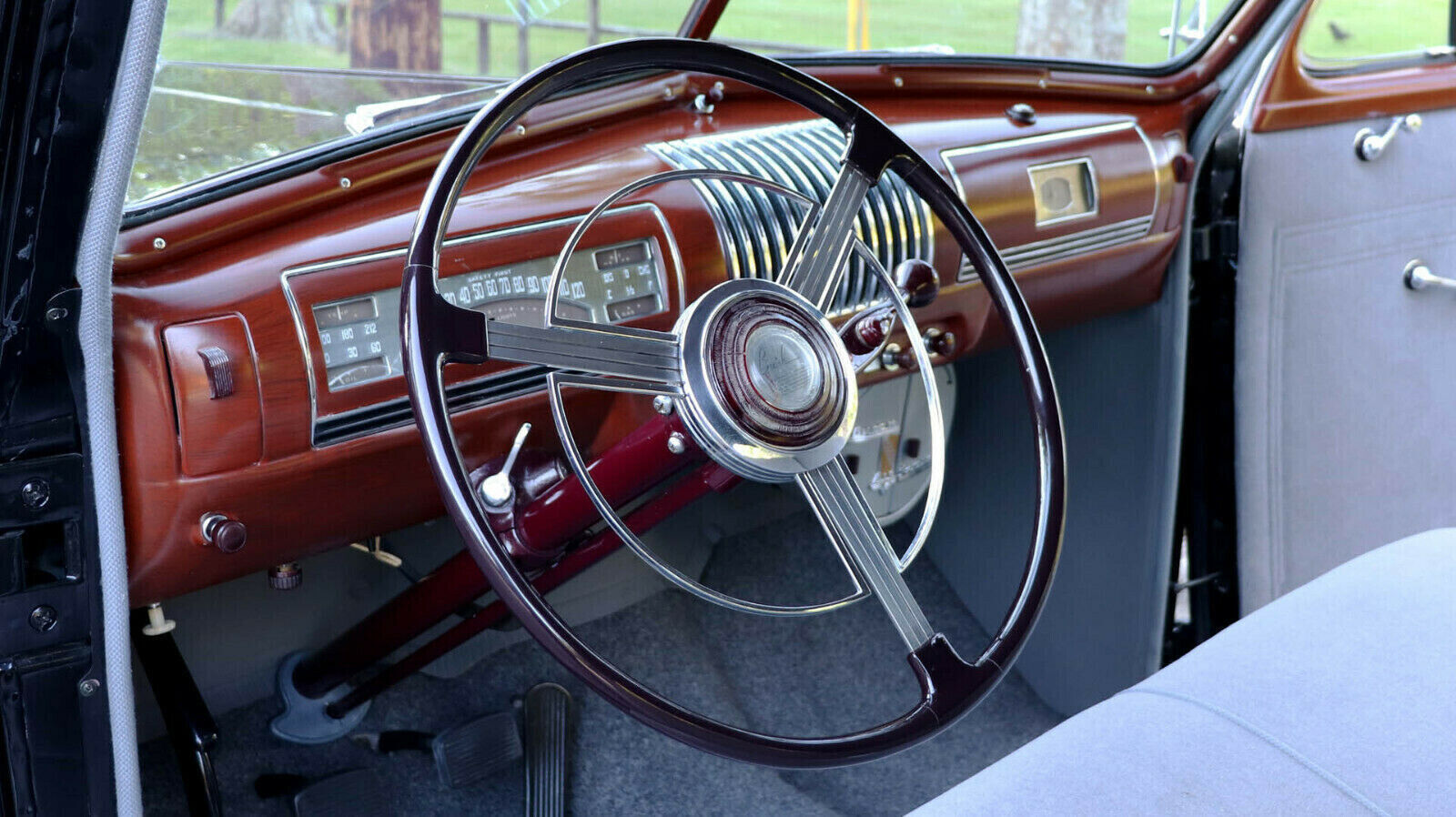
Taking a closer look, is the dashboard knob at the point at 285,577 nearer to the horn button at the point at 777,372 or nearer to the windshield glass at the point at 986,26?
the horn button at the point at 777,372

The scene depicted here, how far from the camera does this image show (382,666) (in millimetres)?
1896

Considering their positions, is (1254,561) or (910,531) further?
(910,531)

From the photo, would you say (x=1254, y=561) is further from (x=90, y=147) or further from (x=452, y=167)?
(x=90, y=147)

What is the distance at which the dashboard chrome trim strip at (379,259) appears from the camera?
1229 millimetres

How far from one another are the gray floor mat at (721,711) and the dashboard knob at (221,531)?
69cm

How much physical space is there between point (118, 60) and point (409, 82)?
51 centimetres

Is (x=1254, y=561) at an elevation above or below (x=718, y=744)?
below

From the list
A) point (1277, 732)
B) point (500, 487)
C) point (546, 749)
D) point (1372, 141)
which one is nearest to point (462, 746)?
point (546, 749)

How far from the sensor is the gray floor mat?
6.08 feet

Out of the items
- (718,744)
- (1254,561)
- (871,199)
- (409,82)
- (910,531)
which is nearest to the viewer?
(718,744)

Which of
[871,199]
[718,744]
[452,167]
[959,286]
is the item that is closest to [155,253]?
[452,167]

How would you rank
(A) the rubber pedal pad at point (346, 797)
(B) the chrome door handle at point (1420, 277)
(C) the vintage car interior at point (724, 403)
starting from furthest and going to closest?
(B) the chrome door handle at point (1420, 277), (A) the rubber pedal pad at point (346, 797), (C) the vintage car interior at point (724, 403)

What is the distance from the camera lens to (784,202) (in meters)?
1.53

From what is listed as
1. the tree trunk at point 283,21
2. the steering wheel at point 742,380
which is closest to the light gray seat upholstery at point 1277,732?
the steering wheel at point 742,380
